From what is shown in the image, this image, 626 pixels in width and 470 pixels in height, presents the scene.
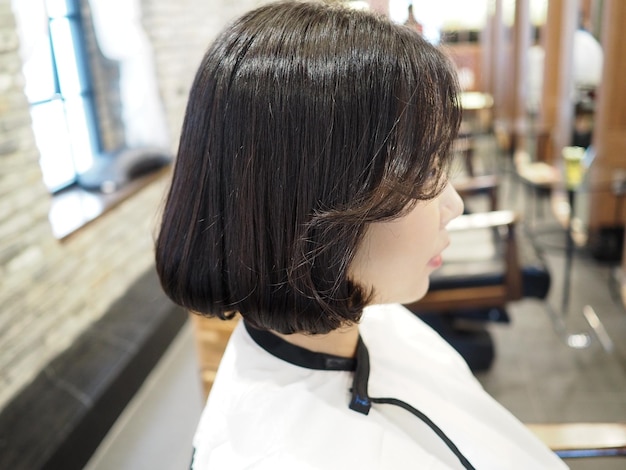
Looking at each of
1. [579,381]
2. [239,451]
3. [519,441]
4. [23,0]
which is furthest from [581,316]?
[23,0]

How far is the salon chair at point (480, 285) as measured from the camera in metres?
2.33

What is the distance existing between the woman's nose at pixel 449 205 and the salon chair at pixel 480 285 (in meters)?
1.40

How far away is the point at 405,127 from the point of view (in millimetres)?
684

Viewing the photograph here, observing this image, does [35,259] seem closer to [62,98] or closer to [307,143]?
[62,98]

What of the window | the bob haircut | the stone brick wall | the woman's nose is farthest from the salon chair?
the window

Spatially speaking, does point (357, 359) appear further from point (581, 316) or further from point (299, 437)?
point (581, 316)

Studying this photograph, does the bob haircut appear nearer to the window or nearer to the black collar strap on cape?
the black collar strap on cape

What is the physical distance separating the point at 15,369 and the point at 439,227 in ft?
6.16

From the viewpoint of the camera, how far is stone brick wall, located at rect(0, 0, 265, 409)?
2.14 meters

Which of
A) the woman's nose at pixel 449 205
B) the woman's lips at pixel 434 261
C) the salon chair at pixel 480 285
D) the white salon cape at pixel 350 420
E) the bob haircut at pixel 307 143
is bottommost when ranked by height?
the salon chair at pixel 480 285

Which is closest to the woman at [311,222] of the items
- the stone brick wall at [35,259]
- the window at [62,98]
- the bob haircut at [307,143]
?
the bob haircut at [307,143]

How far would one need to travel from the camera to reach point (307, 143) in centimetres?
68

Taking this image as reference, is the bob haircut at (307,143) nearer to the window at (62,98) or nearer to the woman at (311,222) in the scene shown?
the woman at (311,222)

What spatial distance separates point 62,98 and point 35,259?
4.16 feet
